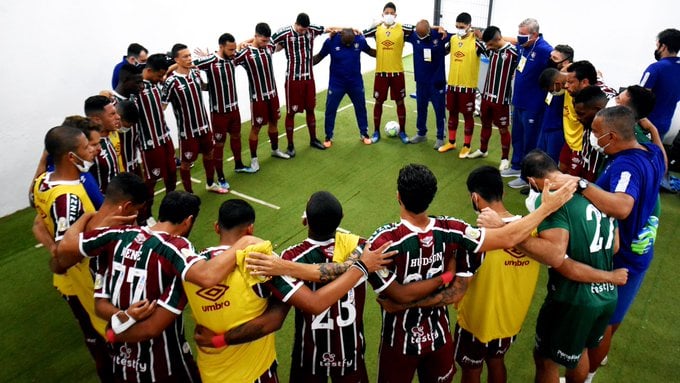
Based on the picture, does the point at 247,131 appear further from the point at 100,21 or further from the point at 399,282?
the point at 399,282

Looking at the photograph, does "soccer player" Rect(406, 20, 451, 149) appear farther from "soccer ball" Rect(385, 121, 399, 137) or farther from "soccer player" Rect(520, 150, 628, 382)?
"soccer player" Rect(520, 150, 628, 382)

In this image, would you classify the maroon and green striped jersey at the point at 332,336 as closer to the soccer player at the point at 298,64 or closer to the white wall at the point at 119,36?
the soccer player at the point at 298,64

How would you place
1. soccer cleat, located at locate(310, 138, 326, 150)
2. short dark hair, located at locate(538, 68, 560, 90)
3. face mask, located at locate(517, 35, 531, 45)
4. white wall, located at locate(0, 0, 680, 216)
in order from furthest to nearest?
1. soccer cleat, located at locate(310, 138, 326, 150)
2. face mask, located at locate(517, 35, 531, 45)
3. white wall, located at locate(0, 0, 680, 216)
4. short dark hair, located at locate(538, 68, 560, 90)

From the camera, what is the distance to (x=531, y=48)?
711cm

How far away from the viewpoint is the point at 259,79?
769 cm

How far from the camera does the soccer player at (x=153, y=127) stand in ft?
19.5

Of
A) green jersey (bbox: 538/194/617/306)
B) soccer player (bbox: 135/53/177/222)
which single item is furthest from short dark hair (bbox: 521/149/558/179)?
soccer player (bbox: 135/53/177/222)

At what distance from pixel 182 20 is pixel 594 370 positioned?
8136 millimetres

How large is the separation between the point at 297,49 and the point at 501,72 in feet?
10.4

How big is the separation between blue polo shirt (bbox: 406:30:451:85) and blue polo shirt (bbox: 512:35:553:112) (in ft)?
4.74

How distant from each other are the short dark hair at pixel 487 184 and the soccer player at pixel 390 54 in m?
5.76

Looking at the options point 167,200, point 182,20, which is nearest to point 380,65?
point 182,20

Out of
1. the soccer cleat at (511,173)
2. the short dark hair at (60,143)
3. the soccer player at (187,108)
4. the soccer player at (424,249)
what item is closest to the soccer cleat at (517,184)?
the soccer cleat at (511,173)

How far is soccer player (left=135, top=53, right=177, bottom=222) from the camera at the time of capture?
594 centimetres
